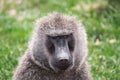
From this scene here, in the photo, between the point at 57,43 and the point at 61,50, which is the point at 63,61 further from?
the point at 57,43

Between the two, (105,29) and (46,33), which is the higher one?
(46,33)

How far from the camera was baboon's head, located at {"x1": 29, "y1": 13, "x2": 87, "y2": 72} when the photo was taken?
20.0 feet

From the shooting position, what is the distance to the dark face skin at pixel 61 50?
19.5 feet

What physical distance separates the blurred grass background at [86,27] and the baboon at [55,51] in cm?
116

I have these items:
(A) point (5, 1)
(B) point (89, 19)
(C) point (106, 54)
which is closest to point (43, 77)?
(C) point (106, 54)

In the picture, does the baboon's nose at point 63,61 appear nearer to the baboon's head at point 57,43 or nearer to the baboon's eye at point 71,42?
the baboon's head at point 57,43

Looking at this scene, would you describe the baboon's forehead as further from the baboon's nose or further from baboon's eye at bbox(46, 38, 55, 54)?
the baboon's nose

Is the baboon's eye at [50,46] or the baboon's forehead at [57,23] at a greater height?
the baboon's forehead at [57,23]

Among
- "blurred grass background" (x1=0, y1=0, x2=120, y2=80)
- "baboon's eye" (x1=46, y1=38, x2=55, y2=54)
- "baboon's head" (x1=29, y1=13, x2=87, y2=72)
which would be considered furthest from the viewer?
"blurred grass background" (x1=0, y1=0, x2=120, y2=80)

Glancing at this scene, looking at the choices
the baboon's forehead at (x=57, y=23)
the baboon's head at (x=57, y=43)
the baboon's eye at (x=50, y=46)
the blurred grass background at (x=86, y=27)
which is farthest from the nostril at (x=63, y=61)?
the blurred grass background at (x=86, y=27)

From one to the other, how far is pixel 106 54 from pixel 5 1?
4.07 meters

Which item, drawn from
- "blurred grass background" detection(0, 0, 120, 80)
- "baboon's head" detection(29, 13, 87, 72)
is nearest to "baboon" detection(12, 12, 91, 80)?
"baboon's head" detection(29, 13, 87, 72)

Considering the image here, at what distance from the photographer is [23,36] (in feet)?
31.9

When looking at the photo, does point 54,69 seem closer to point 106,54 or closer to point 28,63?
point 28,63
